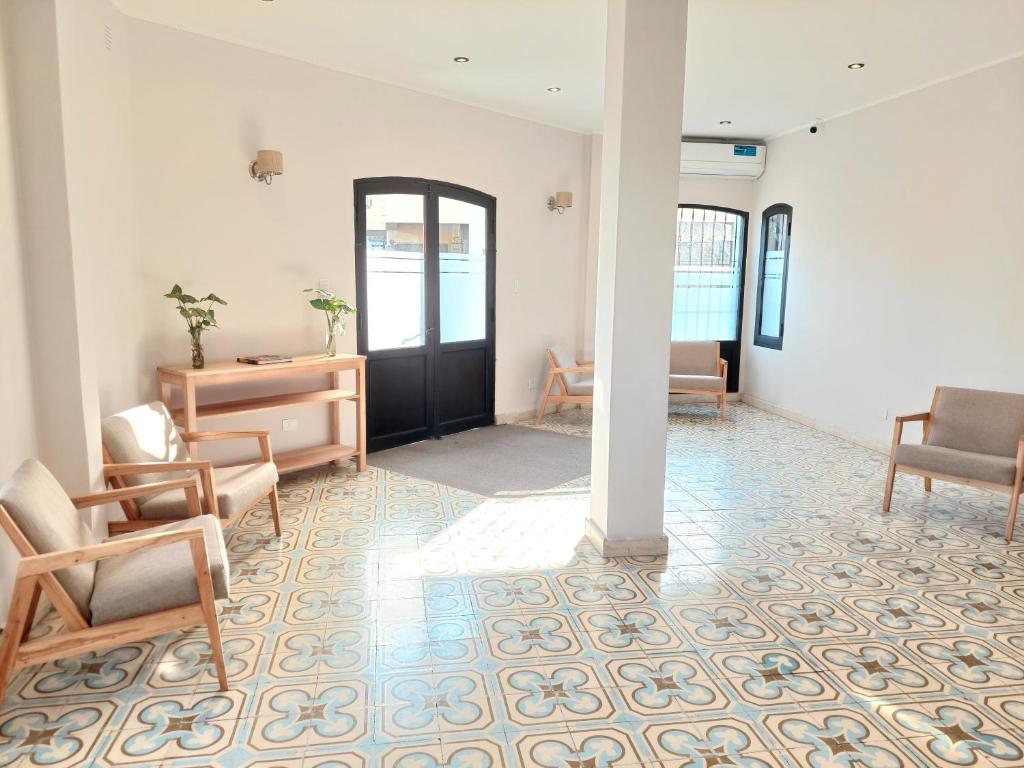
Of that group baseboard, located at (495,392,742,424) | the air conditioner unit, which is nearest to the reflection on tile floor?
baseboard, located at (495,392,742,424)

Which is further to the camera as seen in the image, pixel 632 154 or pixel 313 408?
pixel 313 408

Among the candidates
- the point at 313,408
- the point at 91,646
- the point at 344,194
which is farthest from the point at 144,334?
the point at 91,646

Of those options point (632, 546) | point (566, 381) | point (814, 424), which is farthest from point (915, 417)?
point (566, 381)

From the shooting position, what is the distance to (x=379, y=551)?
3.71 meters

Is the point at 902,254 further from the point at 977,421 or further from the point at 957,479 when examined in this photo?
the point at 957,479

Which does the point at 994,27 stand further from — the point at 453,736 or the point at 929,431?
the point at 453,736

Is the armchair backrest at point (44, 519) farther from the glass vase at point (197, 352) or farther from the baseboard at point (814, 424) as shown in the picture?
the baseboard at point (814, 424)

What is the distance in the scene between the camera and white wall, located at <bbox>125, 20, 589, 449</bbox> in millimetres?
4410

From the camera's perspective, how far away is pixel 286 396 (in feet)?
16.4

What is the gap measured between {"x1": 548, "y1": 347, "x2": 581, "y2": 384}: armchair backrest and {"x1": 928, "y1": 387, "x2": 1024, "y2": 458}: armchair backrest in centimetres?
323

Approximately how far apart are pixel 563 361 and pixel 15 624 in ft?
17.8

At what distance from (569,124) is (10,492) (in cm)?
600

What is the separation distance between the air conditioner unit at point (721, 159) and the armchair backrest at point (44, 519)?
661cm

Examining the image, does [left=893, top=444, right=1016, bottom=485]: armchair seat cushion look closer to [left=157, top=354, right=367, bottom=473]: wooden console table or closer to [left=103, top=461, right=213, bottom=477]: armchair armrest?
[left=157, top=354, right=367, bottom=473]: wooden console table
